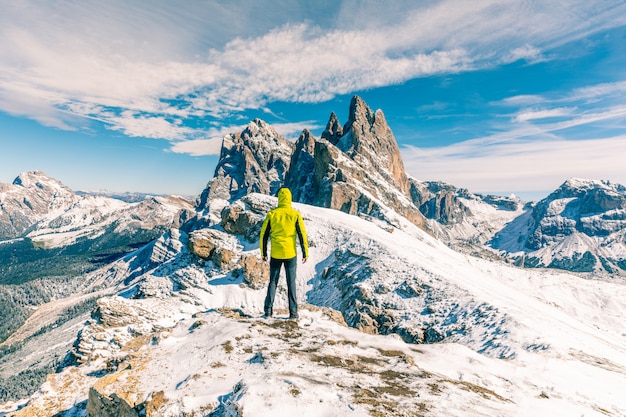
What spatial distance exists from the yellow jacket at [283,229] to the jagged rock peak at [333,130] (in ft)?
573

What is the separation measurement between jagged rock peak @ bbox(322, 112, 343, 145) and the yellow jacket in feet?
573

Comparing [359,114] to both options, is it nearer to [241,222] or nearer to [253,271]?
[241,222]

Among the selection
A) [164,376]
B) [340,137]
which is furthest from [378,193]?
[164,376]

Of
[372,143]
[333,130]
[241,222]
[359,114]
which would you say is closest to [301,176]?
[333,130]

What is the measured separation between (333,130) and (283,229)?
185m

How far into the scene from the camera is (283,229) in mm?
12797

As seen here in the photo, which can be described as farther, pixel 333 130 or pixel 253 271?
pixel 333 130

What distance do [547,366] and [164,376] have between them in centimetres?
1704

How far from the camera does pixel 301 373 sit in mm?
8844

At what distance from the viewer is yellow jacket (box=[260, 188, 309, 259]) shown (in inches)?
505

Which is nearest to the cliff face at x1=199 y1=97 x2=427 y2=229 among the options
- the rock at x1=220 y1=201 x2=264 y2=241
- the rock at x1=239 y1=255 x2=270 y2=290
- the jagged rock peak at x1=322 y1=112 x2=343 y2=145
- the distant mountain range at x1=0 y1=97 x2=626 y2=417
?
the jagged rock peak at x1=322 y1=112 x2=343 y2=145

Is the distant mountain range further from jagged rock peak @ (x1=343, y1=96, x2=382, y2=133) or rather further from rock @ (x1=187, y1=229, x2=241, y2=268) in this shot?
jagged rock peak @ (x1=343, y1=96, x2=382, y2=133)

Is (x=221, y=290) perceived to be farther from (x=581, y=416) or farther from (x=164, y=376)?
(x=581, y=416)

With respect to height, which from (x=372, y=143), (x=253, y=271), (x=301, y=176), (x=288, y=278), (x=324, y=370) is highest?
(x=372, y=143)
